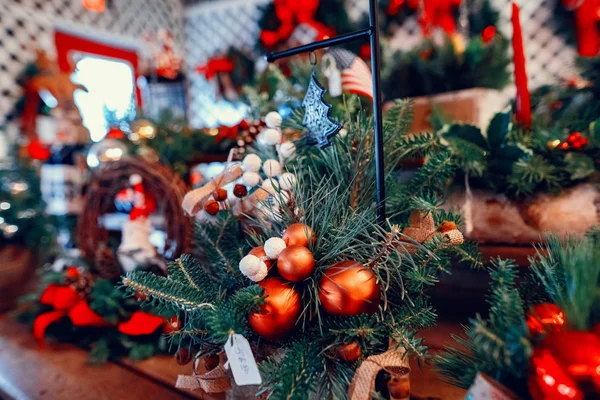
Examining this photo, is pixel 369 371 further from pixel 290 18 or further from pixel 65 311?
pixel 290 18

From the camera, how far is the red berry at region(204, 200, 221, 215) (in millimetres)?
482

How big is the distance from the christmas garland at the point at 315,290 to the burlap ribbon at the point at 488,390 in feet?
0.26

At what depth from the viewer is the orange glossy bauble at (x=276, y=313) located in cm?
34

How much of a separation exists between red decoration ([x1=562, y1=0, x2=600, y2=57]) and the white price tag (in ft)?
4.92

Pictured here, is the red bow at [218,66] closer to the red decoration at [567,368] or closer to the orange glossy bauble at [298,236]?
the orange glossy bauble at [298,236]

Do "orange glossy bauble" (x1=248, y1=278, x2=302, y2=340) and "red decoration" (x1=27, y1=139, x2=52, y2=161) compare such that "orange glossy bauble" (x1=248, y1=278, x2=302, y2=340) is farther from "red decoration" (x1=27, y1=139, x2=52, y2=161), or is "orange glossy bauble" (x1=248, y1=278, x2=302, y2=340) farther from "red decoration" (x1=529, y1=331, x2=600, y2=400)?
"red decoration" (x1=27, y1=139, x2=52, y2=161)

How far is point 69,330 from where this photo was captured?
0.72 meters

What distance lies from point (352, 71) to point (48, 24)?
6.93 feet

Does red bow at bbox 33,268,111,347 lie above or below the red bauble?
below

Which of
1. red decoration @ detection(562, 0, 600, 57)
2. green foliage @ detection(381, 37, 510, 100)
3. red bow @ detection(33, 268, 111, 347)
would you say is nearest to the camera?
red bow @ detection(33, 268, 111, 347)

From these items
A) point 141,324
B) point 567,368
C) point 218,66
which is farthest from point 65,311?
point 218,66

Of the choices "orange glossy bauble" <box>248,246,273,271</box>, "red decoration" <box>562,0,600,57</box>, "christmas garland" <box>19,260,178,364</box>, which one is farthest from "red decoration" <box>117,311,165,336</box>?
"red decoration" <box>562,0,600,57</box>

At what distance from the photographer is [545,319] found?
30 cm

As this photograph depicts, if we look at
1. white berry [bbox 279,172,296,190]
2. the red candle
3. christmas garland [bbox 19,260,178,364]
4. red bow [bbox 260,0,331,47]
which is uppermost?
red bow [bbox 260,0,331,47]
